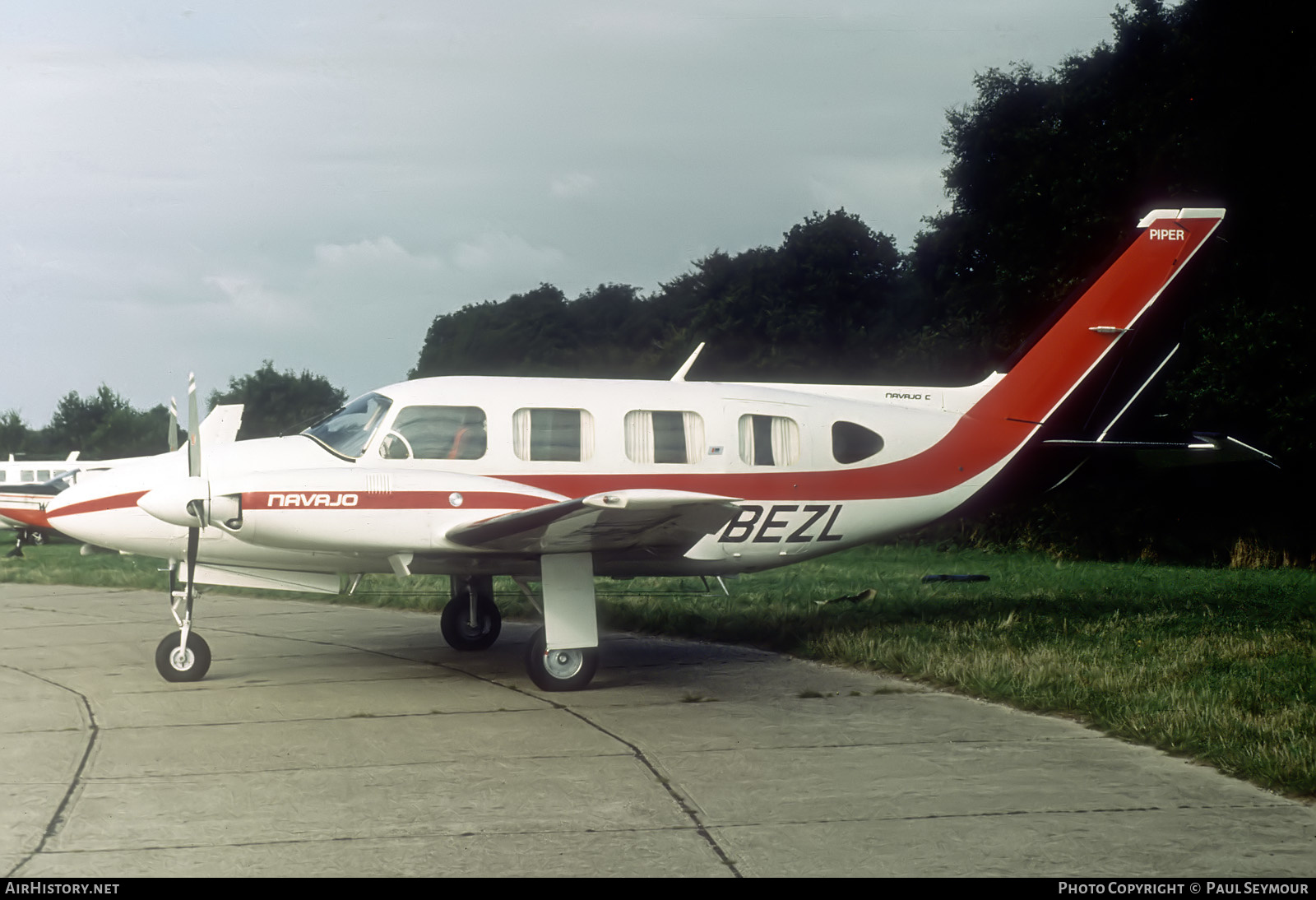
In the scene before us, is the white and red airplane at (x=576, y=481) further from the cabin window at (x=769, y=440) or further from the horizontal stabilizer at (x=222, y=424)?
the horizontal stabilizer at (x=222, y=424)

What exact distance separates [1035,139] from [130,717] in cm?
2361

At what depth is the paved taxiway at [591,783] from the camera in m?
4.89

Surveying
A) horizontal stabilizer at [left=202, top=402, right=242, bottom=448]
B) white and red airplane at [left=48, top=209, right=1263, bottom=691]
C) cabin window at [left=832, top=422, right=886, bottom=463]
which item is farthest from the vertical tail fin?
horizontal stabilizer at [left=202, top=402, right=242, bottom=448]

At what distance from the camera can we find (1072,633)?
11.3 m

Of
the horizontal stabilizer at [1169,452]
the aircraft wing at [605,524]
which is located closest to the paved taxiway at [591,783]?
the aircraft wing at [605,524]

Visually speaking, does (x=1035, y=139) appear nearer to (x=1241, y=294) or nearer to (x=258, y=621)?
(x=1241, y=294)

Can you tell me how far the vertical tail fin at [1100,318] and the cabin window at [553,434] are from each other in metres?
4.06

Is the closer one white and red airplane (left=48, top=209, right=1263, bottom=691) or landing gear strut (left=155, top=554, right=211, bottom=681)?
white and red airplane (left=48, top=209, right=1263, bottom=691)

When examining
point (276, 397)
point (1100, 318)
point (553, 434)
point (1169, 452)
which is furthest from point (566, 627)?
point (276, 397)

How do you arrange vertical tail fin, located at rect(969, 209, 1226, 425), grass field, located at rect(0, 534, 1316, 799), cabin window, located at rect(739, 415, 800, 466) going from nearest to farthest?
grass field, located at rect(0, 534, 1316, 799)
cabin window, located at rect(739, 415, 800, 466)
vertical tail fin, located at rect(969, 209, 1226, 425)

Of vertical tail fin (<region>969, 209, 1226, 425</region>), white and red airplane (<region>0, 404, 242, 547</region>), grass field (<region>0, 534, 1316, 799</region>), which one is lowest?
grass field (<region>0, 534, 1316, 799</region>)

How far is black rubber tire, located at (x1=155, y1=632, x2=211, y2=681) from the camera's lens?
959cm

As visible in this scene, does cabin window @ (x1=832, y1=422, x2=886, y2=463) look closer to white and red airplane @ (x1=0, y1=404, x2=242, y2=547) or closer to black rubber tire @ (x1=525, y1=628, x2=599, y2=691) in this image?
black rubber tire @ (x1=525, y1=628, x2=599, y2=691)

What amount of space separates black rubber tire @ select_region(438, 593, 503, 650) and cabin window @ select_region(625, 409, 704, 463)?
2438mm
